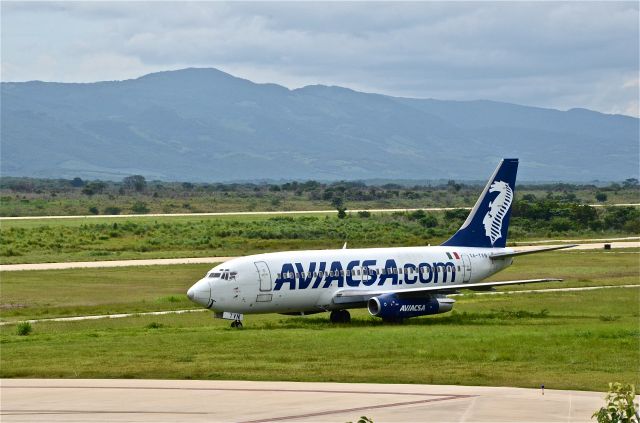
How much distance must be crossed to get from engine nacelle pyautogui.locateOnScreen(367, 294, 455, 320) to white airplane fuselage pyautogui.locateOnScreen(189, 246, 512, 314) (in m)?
1.75

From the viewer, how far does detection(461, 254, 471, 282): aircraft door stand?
57.0 m

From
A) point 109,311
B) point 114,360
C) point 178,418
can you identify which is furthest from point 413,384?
point 109,311

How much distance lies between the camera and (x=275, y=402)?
31.0 m

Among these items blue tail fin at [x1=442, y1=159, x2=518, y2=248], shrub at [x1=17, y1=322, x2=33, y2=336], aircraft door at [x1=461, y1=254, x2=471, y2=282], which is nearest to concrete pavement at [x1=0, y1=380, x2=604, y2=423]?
shrub at [x1=17, y1=322, x2=33, y2=336]

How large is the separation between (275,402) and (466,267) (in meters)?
27.2

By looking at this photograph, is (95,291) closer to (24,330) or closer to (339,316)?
(339,316)

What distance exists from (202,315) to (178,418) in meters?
28.8

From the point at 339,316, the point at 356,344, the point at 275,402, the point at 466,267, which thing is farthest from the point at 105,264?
the point at 275,402

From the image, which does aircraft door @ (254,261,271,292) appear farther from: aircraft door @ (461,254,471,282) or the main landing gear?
aircraft door @ (461,254,471,282)

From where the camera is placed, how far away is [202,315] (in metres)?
57.5

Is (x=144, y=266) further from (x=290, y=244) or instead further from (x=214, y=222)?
(x=214, y=222)

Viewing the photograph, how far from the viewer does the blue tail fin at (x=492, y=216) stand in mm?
58894

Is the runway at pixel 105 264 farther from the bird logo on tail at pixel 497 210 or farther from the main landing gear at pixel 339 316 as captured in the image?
the main landing gear at pixel 339 316

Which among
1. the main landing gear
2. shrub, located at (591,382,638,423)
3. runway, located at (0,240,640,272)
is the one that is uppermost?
shrub, located at (591,382,638,423)
